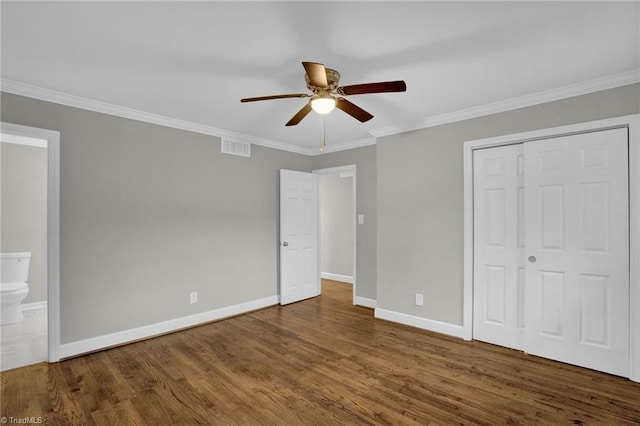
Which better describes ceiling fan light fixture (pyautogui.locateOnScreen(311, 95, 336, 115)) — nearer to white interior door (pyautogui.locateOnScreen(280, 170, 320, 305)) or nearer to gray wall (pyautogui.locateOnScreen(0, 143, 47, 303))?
white interior door (pyautogui.locateOnScreen(280, 170, 320, 305))

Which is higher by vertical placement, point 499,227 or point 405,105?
point 405,105

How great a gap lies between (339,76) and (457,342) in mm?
2992

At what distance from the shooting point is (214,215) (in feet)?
13.6

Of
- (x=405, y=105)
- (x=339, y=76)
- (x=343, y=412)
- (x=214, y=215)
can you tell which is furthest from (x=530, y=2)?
(x=214, y=215)

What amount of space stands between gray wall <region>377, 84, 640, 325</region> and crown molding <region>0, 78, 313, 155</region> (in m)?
1.99

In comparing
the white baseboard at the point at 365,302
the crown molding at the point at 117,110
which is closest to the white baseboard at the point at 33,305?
the crown molding at the point at 117,110

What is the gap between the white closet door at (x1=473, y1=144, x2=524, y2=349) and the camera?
3189mm

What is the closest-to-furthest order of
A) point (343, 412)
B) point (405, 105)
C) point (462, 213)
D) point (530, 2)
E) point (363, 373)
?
point (530, 2), point (343, 412), point (363, 373), point (405, 105), point (462, 213)

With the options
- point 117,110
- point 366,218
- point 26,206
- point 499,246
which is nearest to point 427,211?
point 499,246

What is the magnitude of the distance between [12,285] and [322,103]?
4627 mm

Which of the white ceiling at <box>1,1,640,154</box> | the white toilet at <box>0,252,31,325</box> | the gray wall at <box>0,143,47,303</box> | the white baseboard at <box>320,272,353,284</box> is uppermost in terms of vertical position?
the white ceiling at <box>1,1,640,154</box>

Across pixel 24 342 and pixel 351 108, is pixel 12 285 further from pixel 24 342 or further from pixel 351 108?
pixel 351 108

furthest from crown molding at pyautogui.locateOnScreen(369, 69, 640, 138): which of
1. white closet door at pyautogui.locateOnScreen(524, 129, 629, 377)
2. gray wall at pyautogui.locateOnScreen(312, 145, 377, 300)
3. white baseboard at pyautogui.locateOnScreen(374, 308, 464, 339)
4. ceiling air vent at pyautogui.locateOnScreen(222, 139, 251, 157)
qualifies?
white baseboard at pyautogui.locateOnScreen(374, 308, 464, 339)

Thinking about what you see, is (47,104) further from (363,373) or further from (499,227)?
(499,227)
